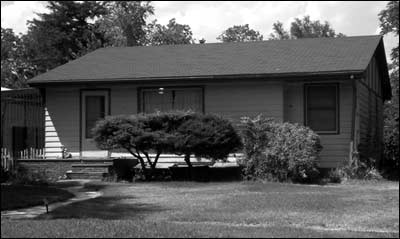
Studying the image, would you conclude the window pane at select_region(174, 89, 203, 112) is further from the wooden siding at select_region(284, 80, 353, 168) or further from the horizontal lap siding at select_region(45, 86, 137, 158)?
the wooden siding at select_region(284, 80, 353, 168)

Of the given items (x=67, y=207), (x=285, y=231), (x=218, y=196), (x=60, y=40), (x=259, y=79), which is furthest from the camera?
(x=60, y=40)

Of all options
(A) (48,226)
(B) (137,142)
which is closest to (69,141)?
(B) (137,142)

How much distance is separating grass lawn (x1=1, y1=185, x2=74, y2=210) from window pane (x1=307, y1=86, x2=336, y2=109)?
8.17 meters

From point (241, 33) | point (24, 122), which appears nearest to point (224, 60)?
point (24, 122)

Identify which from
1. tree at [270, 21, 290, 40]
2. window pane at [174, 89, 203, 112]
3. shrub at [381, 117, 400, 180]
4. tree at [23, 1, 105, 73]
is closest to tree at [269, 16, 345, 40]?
tree at [270, 21, 290, 40]

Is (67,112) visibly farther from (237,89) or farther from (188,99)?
(237,89)

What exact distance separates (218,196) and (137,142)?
4.23 metres

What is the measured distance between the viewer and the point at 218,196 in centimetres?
1332

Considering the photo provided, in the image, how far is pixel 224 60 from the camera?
68.7 ft

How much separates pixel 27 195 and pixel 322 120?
30.6 ft

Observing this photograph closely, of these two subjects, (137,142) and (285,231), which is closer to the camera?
(285,231)

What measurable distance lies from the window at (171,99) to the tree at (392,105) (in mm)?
7894

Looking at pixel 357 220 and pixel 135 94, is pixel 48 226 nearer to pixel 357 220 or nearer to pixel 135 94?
pixel 357 220

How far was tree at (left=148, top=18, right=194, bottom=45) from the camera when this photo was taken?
41.4 m
